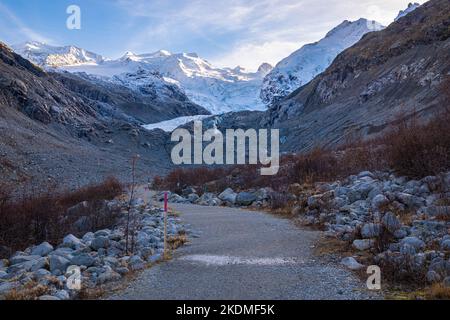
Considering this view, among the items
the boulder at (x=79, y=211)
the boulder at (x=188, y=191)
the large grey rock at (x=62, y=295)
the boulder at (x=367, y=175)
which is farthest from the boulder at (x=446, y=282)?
the boulder at (x=188, y=191)

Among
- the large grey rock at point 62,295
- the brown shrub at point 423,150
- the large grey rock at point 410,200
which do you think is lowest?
the large grey rock at point 62,295

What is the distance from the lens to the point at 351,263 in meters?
9.73

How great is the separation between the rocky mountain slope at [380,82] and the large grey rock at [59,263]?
34233 mm

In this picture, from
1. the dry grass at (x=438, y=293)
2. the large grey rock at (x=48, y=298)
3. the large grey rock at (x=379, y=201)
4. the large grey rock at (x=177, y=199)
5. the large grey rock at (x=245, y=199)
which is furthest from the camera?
the large grey rock at (x=177, y=199)

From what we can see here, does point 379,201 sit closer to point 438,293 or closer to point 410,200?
point 410,200

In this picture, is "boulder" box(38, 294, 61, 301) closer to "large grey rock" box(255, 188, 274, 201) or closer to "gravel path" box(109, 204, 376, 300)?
"gravel path" box(109, 204, 376, 300)

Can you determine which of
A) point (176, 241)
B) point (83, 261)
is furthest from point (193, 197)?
point (83, 261)

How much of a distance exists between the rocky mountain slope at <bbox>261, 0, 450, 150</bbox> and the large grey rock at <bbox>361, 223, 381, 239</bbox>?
30.3 m

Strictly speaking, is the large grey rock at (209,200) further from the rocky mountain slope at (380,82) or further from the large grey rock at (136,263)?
the rocky mountain slope at (380,82)

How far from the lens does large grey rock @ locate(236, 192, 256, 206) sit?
23125mm

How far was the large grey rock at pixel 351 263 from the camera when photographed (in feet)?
31.2

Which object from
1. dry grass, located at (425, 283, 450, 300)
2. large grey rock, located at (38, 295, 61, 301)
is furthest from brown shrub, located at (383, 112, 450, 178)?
large grey rock, located at (38, 295, 61, 301)

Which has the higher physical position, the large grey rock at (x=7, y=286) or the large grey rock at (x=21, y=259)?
the large grey rock at (x=21, y=259)
